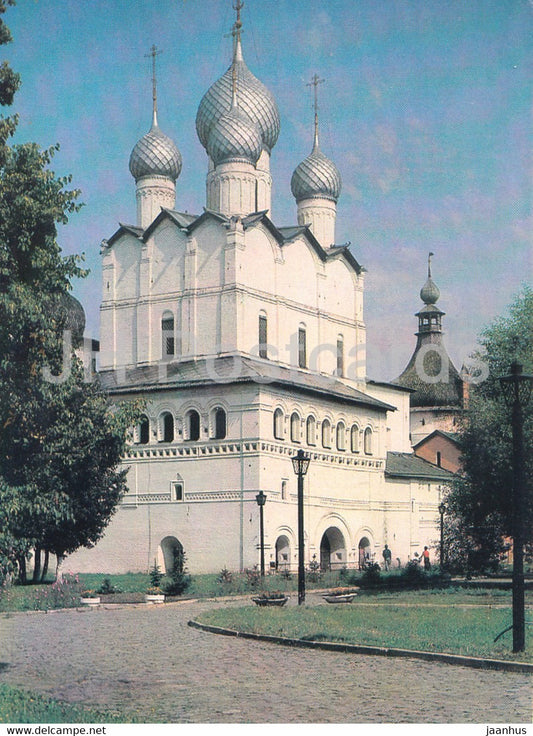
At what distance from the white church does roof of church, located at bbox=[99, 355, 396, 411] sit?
9 centimetres

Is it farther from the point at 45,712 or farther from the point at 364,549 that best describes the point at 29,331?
the point at 364,549

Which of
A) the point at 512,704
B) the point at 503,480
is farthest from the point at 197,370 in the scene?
the point at 512,704

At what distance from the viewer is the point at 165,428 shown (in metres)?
37.5

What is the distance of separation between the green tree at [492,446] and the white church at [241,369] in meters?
9.05

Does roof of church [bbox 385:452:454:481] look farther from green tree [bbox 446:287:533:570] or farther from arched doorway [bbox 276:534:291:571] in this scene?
green tree [bbox 446:287:533:570]

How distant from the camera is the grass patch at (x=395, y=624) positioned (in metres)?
13.9

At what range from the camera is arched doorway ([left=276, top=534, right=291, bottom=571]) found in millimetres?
36250

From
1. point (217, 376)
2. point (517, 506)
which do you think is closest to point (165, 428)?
point (217, 376)

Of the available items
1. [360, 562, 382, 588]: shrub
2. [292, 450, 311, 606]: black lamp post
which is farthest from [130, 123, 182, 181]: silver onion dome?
[292, 450, 311, 606]: black lamp post

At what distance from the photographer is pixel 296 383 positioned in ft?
122

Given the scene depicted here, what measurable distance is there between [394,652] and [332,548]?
27634 mm

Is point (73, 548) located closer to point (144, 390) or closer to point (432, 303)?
point (144, 390)

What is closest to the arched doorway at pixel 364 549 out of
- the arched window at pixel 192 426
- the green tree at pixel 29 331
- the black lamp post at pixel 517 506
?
the arched window at pixel 192 426

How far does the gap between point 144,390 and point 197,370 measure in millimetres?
2016
